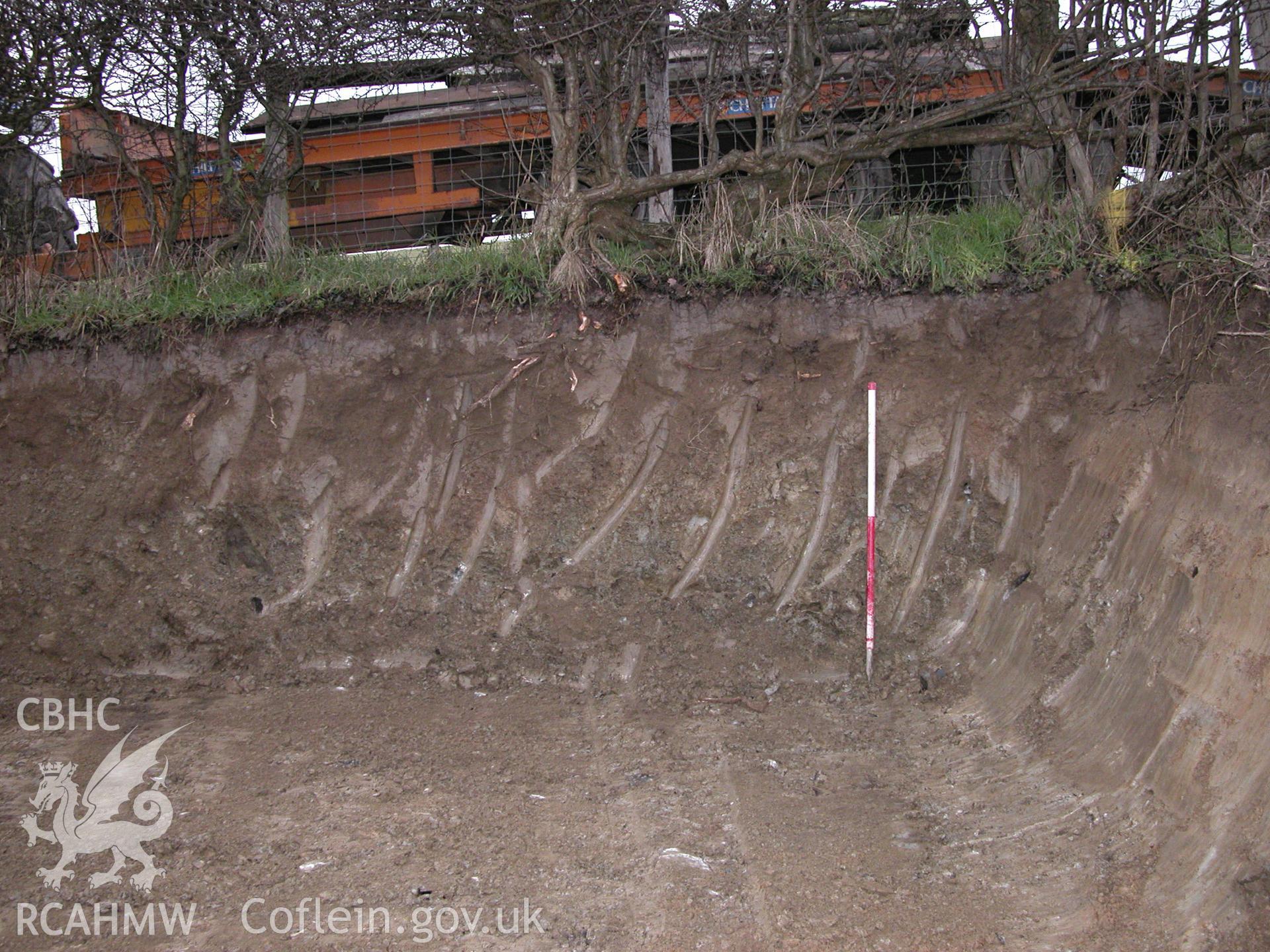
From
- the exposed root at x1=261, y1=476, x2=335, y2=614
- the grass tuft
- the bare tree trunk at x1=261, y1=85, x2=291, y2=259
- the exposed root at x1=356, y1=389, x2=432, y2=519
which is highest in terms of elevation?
the bare tree trunk at x1=261, y1=85, x2=291, y2=259

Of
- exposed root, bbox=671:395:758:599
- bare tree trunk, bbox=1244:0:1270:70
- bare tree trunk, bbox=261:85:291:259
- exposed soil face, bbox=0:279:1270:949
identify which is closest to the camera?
exposed soil face, bbox=0:279:1270:949

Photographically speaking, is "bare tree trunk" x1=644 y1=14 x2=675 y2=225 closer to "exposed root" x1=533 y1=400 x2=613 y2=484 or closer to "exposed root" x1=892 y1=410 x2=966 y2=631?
Answer: "exposed root" x1=533 y1=400 x2=613 y2=484

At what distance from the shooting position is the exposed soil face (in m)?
3.39

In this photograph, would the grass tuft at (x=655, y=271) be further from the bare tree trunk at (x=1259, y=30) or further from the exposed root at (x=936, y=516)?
the bare tree trunk at (x=1259, y=30)

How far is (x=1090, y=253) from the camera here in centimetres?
473

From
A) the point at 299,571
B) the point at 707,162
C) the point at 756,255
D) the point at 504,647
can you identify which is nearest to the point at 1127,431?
the point at 756,255

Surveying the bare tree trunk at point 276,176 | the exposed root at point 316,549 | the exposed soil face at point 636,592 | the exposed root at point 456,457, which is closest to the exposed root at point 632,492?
the exposed soil face at point 636,592

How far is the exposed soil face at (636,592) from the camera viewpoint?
3.39 metres

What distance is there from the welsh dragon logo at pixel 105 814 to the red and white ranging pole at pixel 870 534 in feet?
10.7

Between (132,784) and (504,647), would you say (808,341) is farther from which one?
(132,784)

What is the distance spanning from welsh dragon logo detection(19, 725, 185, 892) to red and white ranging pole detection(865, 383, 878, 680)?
325 cm

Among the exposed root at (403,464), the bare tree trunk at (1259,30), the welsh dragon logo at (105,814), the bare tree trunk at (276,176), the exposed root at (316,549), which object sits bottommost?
the welsh dragon logo at (105,814)

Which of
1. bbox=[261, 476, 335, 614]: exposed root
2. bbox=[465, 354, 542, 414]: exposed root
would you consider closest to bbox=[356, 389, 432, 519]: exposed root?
bbox=[261, 476, 335, 614]: exposed root

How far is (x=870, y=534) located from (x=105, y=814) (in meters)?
3.63
